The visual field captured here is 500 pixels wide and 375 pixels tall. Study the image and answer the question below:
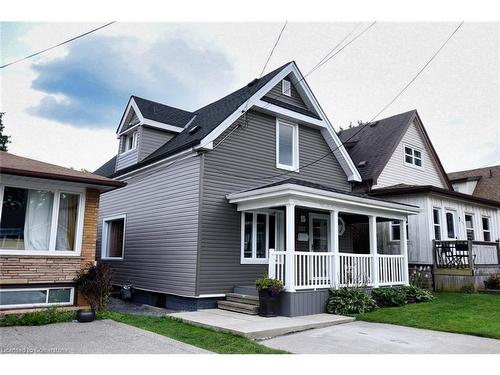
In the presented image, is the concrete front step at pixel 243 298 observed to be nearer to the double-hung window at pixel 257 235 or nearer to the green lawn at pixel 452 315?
the double-hung window at pixel 257 235

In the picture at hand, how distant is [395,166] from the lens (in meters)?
17.7

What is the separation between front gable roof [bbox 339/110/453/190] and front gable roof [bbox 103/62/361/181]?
7.73 ft

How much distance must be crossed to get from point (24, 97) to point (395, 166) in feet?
47.5

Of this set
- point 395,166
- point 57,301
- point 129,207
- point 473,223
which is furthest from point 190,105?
point 473,223

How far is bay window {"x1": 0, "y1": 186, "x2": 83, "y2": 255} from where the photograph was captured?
28.2ft

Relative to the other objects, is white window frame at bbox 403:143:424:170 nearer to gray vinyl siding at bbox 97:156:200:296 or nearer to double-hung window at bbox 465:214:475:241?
double-hung window at bbox 465:214:475:241

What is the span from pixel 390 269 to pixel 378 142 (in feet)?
25.8

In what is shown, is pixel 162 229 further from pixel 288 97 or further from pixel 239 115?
pixel 288 97

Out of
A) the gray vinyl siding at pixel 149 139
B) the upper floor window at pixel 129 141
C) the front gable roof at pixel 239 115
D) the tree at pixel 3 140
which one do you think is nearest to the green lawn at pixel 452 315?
the front gable roof at pixel 239 115

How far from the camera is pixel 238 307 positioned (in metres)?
10.1

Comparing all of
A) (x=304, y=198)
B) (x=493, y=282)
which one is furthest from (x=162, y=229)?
(x=493, y=282)

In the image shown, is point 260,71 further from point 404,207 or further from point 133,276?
point 133,276

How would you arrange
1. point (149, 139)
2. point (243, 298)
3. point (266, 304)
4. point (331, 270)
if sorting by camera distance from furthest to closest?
1. point (149, 139)
2. point (331, 270)
3. point (243, 298)
4. point (266, 304)

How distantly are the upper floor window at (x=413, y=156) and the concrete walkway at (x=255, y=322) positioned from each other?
1132cm
